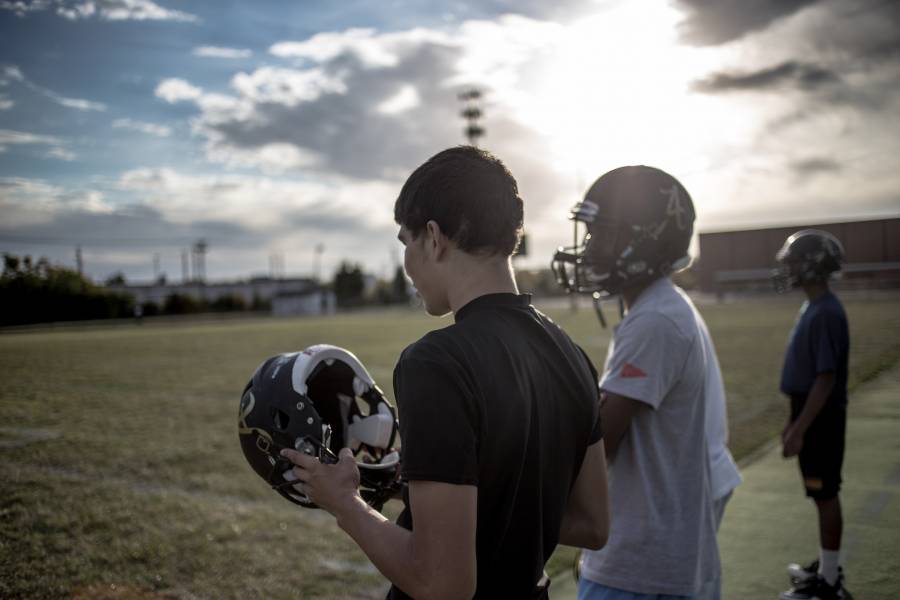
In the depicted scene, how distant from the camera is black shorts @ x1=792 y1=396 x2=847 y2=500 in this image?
4.23 metres

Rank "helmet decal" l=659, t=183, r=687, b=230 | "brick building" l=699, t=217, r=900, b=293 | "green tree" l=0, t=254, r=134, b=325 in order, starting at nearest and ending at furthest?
"helmet decal" l=659, t=183, r=687, b=230, "green tree" l=0, t=254, r=134, b=325, "brick building" l=699, t=217, r=900, b=293

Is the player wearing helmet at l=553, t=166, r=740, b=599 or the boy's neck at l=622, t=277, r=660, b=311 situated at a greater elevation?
the boy's neck at l=622, t=277, r=660, b=311

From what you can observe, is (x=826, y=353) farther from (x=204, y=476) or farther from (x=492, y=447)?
(x=204, y=476)

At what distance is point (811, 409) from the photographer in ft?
13.9

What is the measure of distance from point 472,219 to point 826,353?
3.57m

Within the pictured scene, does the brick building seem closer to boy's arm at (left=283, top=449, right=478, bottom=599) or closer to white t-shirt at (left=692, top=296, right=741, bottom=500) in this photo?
white t-shirt at (left=692, top=296, right=741, bottom=500)

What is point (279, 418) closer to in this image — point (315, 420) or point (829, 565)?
point (315, 420)

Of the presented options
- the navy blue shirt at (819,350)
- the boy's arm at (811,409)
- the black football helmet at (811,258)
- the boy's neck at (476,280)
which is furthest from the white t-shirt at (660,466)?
the black football helmet at (811,258)

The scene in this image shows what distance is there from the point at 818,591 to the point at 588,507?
306 cm

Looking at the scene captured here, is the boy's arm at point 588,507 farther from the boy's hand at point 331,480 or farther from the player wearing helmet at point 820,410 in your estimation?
the player wearing helmet at point 820,410

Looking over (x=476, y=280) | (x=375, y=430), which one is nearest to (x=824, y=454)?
(x=375, y=430)

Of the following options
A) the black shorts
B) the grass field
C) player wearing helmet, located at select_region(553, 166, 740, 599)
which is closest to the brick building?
the grass field

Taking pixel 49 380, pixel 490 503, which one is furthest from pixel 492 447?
pixel 49 380

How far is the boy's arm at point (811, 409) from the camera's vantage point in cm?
425
